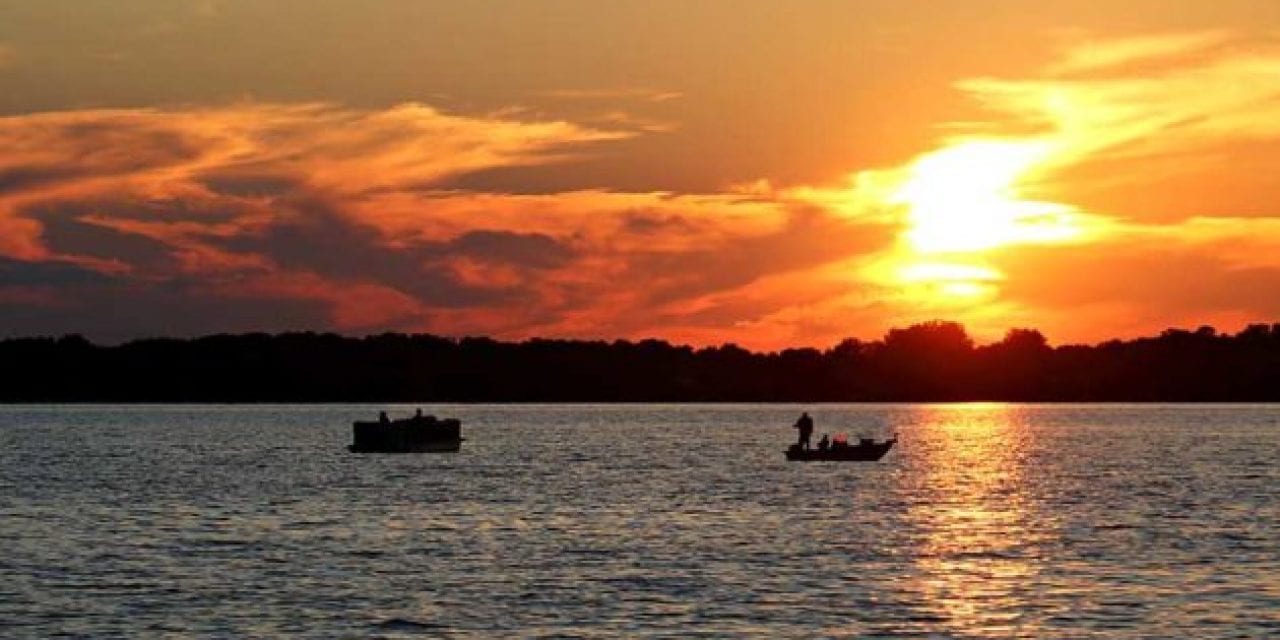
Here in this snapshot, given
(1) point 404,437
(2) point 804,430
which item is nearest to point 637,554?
(2) point 804,430

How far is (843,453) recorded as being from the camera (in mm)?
133875

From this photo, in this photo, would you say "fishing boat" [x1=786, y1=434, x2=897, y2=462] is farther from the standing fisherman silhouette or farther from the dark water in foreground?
the dark water in foreground

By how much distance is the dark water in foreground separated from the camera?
161 feet

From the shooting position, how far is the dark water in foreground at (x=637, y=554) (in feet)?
161

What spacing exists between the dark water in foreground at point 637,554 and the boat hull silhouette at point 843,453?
726 cm

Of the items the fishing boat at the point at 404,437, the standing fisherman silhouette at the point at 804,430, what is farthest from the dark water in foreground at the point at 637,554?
the fishing boat at the point at 404,437

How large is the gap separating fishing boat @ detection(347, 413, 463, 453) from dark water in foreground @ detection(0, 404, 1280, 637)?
23248mm

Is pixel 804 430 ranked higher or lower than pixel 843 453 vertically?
higher

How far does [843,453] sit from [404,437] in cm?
3739

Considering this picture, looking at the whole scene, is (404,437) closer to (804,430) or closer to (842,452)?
(804,430)

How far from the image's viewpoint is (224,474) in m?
125

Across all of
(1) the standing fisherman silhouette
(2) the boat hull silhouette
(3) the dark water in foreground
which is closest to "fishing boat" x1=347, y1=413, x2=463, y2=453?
(3) the dark water in foreground

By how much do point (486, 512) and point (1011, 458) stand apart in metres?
86.0

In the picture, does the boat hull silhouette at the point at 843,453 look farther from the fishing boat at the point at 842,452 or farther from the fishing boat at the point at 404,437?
the fishing boat at the point at 404,437
